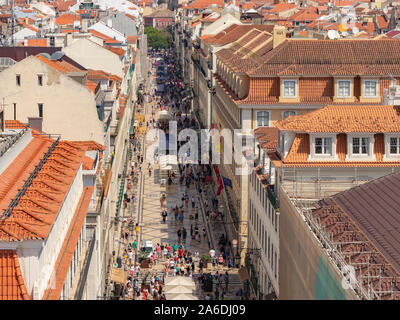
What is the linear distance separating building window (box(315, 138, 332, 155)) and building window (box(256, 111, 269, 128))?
1683 cm

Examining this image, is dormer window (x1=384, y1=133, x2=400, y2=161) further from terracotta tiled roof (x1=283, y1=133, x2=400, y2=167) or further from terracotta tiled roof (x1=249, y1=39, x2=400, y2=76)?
terracotta tiled roof (x1=249, y1=39, x2=400, y2=76)

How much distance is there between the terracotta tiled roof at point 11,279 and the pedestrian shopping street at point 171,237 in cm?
3108

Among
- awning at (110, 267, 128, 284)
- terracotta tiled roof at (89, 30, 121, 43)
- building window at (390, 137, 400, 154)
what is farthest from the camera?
terracotta tiled roof at (89, 30, 121, 43)

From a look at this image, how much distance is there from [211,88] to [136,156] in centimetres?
1703

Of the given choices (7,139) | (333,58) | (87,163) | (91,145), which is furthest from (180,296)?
(7,139)

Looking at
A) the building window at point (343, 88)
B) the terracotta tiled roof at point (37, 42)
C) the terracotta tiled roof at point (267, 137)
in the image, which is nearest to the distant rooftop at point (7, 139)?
the terracotta tiled roof at point (267, 137)

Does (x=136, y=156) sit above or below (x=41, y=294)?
below

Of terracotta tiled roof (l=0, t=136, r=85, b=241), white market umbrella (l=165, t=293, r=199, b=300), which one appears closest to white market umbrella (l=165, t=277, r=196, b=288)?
white market umbrella (l=165, t=293, r=199, b=300)

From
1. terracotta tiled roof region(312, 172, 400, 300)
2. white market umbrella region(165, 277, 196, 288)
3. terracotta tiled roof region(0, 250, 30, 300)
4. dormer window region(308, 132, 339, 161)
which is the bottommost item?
white market umbrella region(165, 277, 196, 288)

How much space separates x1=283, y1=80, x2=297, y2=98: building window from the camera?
6675 centimetres

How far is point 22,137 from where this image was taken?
40.3m

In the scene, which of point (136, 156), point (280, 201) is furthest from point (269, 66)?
point (136, 156)

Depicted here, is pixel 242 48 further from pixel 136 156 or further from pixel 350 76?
pixel 136 156

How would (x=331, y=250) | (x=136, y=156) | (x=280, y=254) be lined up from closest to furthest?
(x=331, y=250) → (x=280, y=254) → (x=136, y=156)
